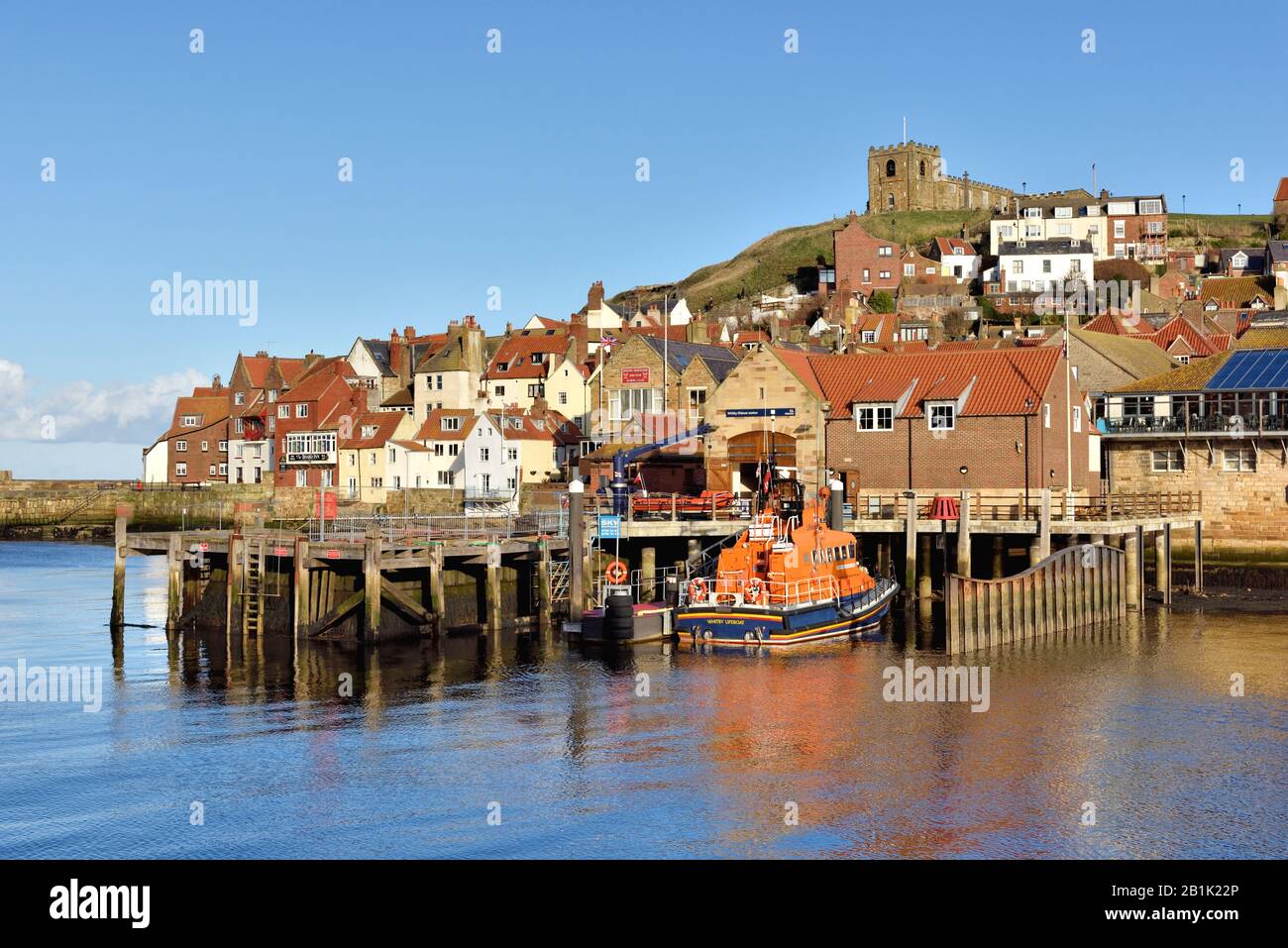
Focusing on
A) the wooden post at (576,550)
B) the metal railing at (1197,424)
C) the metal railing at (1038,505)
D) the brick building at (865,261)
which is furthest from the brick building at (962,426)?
the brick building at (865,261)

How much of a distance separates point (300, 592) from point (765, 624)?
15.9 metres

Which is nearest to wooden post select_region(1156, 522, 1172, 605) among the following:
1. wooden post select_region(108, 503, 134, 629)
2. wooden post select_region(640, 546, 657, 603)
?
wooden post select_region(640, 546, 657, 603)

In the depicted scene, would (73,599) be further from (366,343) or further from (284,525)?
(366,343)

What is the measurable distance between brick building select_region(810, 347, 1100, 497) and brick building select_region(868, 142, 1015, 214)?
122 meters

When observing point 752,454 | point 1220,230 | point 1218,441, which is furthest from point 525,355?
point 1220,230

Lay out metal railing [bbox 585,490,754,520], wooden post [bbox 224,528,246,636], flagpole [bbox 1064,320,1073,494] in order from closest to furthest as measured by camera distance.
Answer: wooden post [bbox 224,528,246,636] < metal railing [bbox 585,490,754,520] < flagpole [bbox 1064,320,1073,494]

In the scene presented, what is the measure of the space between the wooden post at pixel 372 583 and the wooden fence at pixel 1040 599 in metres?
18.5

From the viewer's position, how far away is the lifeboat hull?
4412 cm

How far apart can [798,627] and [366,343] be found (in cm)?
7094

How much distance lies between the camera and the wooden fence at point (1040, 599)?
42.8 meters

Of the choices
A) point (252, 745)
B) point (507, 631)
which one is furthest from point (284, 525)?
point (252, 745)

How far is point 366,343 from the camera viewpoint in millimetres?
108438

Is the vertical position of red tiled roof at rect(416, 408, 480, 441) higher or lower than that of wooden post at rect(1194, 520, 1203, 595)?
higher

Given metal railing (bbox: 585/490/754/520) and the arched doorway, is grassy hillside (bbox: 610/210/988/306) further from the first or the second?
metal railing (bbox: 585/490/754/520)
